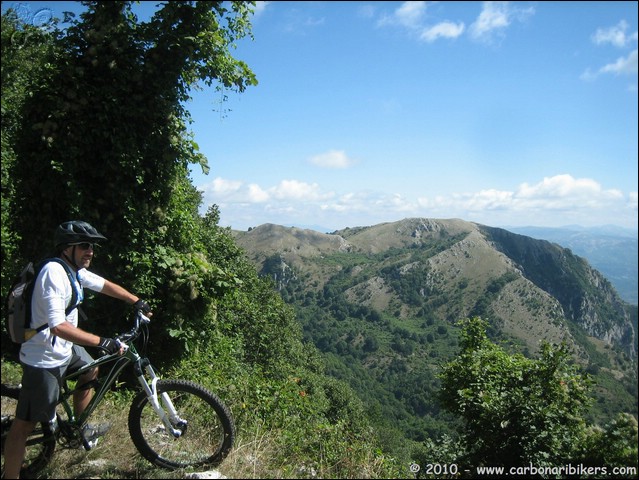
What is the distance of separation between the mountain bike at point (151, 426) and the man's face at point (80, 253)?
0.79 metres

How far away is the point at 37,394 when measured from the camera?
3.90m

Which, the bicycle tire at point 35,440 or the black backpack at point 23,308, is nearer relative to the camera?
the black backpack at point 23,308

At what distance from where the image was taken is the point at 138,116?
25.9 ft

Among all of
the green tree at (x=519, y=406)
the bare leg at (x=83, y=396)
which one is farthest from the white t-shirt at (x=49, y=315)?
the green tree at (x=519, y=406)

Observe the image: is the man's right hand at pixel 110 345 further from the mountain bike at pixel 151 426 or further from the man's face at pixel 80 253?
the man's face at pixel 80 253

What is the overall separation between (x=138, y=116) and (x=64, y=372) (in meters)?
5.39

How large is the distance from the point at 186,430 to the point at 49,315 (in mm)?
1978

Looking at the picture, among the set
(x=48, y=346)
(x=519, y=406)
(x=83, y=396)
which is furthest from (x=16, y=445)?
(x=519, y=406)

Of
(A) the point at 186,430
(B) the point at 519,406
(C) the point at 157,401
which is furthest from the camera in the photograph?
(B) the point at 519,406

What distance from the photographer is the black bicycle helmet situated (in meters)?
4.16

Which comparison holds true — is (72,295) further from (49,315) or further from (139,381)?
(139,381)

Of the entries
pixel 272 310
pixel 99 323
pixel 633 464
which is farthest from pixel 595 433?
pixel 272 310

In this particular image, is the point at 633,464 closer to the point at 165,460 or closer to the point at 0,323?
the point at 165,460

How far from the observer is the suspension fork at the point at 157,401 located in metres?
4.29
